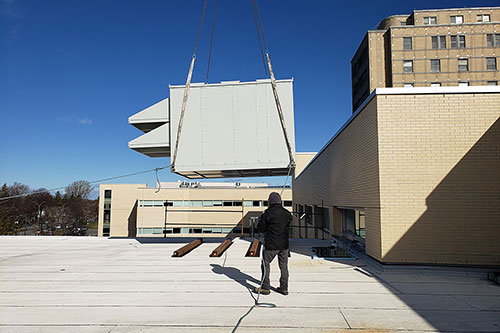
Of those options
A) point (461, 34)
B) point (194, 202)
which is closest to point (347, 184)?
point (194, 202)

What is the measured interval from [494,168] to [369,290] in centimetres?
407

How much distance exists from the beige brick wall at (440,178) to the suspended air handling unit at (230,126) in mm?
2807

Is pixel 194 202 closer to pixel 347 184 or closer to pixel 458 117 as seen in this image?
pixel 347 184

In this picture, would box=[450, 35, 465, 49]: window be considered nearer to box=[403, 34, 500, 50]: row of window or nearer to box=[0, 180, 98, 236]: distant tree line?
box=[403, 34, 500, 50]: row of window

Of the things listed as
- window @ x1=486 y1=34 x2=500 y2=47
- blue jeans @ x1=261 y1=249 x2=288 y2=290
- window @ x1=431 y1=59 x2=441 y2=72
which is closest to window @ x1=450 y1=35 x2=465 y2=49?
window @ x1=431 y1=59 x2=441 y2=72

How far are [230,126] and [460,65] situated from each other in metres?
48.7

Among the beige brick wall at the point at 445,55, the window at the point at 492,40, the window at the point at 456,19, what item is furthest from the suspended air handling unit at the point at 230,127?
the window at the point at 456,19

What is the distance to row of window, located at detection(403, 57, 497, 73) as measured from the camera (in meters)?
42.7

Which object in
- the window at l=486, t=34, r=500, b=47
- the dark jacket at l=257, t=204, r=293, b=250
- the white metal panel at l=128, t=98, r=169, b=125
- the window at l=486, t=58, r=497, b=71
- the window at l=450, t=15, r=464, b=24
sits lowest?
the dark jacket at l=257, t=204, r=293, b=250

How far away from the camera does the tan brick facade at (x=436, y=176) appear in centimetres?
649

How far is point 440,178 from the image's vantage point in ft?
21.9

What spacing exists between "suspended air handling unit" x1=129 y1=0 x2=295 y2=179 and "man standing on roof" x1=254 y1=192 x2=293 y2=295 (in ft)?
11.7

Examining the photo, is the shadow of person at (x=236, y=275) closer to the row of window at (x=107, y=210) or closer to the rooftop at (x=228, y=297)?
the rooftop at (x=228, y=297)

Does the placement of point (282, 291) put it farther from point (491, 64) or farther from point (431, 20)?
point (431, 20)
